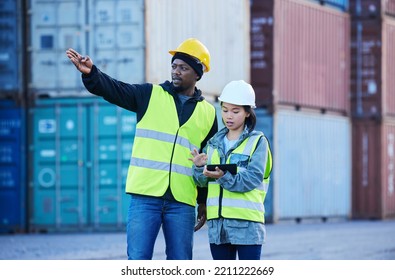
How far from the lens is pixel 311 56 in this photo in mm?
25203

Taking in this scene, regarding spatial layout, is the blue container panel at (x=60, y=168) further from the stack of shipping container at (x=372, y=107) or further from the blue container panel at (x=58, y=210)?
the stack of shipping container at (x=372, y=107)

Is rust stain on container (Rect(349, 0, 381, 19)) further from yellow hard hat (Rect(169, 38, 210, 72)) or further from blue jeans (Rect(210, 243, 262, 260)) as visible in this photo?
blue jeans (Rect(210, 243, 262, 260))

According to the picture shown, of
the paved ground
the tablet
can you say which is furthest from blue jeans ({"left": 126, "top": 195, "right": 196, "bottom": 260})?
the paved ground

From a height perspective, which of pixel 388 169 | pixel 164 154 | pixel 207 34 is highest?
pixel 207 34

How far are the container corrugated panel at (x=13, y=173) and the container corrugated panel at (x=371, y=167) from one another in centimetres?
1072

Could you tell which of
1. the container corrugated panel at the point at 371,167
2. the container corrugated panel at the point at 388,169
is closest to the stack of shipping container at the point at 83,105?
the container corrugated panel at the point at 371,167

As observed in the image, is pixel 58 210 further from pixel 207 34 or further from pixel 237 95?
pixel 237 95

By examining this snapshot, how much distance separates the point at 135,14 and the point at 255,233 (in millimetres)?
13735

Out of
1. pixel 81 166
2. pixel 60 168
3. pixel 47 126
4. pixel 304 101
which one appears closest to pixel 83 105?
pixel 47 126

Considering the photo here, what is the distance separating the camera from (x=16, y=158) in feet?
64.6

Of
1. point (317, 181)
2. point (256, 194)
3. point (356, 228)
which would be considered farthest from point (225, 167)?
point (317, 181)

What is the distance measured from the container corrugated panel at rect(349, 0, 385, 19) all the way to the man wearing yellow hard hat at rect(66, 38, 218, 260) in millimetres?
→ 22222

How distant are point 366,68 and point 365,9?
1529 millimetres
